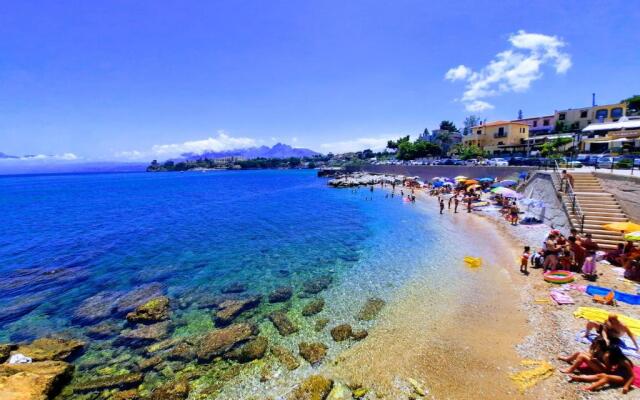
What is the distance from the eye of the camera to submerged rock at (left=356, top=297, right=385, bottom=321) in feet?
33.2

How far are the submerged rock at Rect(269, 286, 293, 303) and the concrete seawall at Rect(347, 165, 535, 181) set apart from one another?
28.8m

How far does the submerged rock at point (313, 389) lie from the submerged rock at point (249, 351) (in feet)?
6.02

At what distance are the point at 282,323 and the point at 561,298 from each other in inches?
380

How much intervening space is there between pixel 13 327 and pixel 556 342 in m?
17.9

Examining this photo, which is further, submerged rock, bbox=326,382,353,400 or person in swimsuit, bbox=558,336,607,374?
submerged rock, bbox=326,382,353,400

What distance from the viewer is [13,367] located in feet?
24.2

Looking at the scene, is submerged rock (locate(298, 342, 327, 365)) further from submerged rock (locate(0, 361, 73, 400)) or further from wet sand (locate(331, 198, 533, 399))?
submerged rock (locate(0, 361, 73, 400))

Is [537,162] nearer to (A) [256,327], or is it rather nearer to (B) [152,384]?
(A) [256,327]

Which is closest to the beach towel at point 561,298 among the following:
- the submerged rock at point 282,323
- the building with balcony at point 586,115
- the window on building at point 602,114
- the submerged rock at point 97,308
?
the submerged rock at point 282,323

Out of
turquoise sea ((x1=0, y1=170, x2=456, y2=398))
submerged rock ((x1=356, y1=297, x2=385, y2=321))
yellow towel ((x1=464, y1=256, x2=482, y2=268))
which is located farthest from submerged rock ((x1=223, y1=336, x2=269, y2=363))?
yellow towel ((x1=464, y1=256, x2=482, y2=268))

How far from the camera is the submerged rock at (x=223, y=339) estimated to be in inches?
334

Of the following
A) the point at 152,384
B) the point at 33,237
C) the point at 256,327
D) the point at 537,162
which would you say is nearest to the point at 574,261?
the point at 256,327

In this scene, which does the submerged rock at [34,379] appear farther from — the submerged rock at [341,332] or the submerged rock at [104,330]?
the submerged rock at [341,332]

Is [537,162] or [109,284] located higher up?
[537,162]
